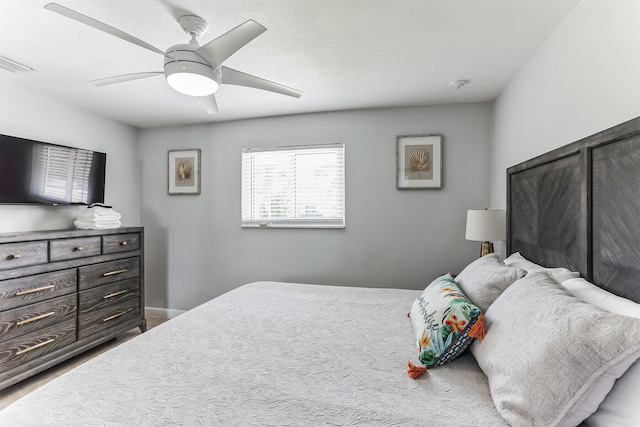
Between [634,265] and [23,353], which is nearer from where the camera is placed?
[634,265]

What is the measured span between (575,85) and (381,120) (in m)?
1.87

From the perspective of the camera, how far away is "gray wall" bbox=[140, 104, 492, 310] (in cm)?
321

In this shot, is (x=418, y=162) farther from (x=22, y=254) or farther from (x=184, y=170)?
(x=22, y=254)

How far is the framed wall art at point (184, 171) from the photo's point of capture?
12.6 ft

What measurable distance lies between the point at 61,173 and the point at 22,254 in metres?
0.99

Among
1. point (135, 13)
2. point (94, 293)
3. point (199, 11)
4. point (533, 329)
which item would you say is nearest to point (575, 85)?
point (533, 329)

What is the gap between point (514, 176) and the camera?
2.38m

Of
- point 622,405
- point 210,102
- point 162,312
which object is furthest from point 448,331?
point 162,312

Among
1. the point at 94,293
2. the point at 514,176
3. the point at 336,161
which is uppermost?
the point at 336,161

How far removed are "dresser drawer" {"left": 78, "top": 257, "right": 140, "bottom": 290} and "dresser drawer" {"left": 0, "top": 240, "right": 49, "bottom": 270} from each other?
37 cm

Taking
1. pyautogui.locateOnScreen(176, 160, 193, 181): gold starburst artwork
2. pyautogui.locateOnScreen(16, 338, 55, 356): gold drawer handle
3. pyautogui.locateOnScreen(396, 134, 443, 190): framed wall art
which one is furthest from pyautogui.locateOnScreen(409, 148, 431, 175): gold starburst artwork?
pyautogui.locateOnScreen(16, 338, 55, 356): gold drawer handle

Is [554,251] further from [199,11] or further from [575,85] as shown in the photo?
[199,11]

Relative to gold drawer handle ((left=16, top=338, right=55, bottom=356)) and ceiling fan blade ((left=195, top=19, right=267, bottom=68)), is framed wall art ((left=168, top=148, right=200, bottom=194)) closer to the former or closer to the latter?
gold drawer handle ((left=16, top=338, right=55, bottom=356))

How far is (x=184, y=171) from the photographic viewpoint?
153 inches
